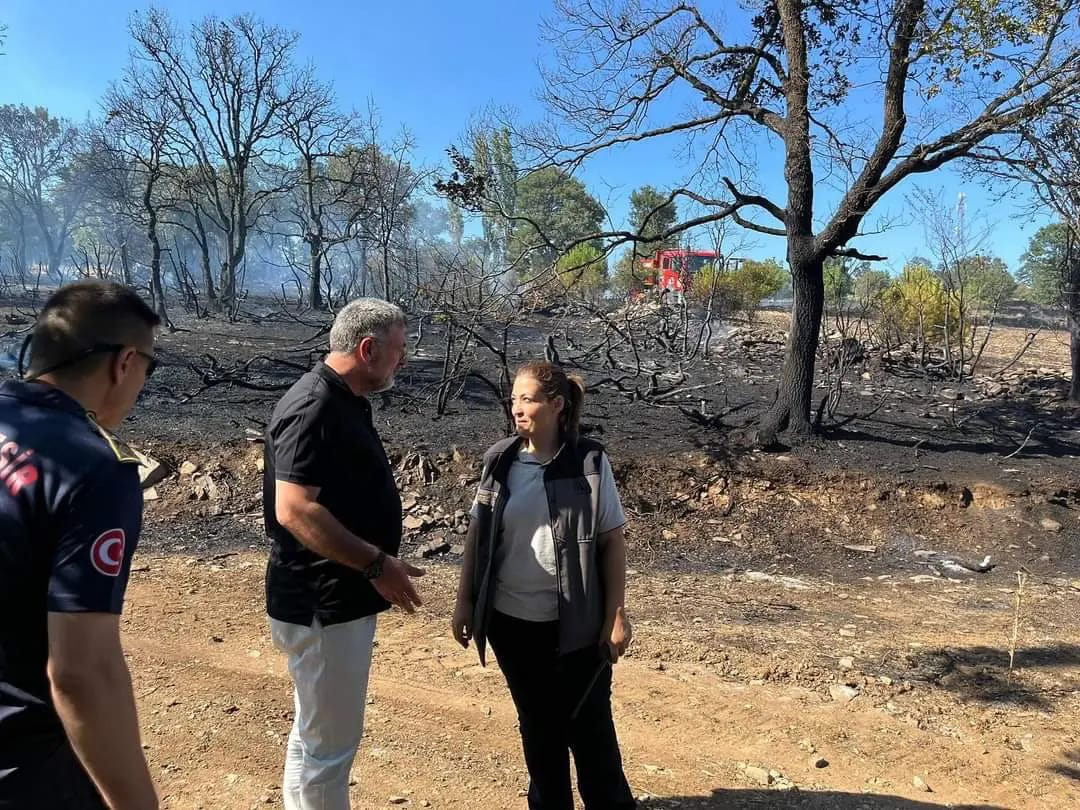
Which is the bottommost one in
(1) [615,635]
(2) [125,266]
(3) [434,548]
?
(3) [434,548]

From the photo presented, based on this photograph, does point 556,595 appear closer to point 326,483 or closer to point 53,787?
point 326,483

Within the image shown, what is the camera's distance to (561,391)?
8.30ft

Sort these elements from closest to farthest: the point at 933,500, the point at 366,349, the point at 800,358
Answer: the point at 366,349
the point at 933,500
the point at 800,358

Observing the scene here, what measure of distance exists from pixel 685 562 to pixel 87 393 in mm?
5533

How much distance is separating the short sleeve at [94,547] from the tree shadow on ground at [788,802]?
2376 millimetres

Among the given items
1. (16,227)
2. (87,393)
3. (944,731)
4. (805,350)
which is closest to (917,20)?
(805,350)

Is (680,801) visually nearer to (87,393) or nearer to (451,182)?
(87,393)

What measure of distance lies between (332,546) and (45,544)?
0.91m

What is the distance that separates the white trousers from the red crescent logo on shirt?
100 centimetres

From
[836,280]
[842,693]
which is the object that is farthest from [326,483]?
[836,280]

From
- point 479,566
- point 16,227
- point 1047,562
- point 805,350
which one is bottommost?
A: point 1047,562

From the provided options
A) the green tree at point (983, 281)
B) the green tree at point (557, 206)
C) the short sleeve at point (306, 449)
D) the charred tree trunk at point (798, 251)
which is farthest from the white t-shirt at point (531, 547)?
the green tree at point (557, 206)

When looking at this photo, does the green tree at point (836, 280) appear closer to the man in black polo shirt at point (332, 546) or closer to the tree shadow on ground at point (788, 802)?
the tree shadow on ground at point (788, 802)

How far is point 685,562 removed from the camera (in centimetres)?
633
